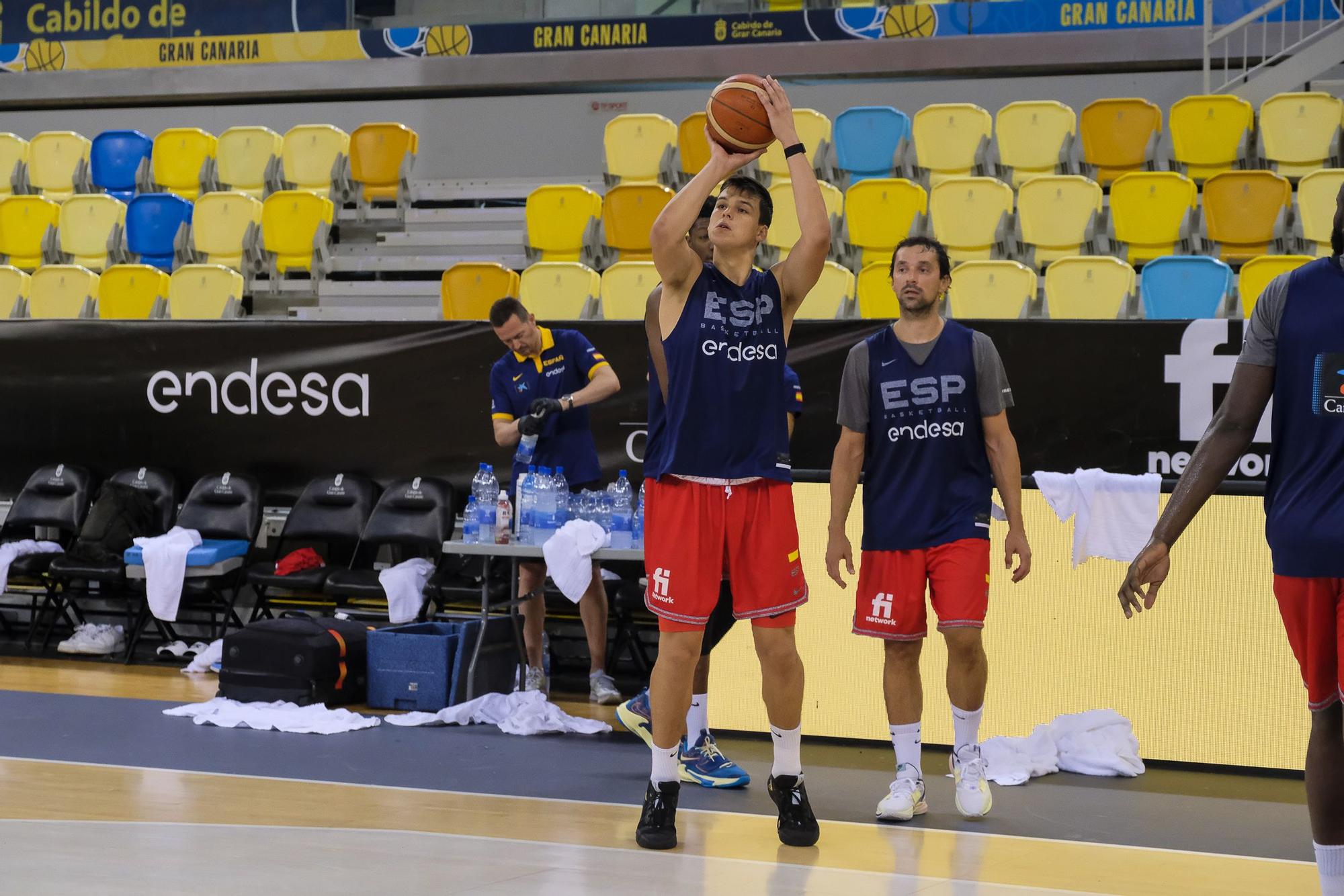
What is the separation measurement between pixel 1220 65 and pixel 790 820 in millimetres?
→ 9760

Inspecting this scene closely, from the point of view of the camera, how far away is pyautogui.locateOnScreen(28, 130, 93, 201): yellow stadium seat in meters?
12.9

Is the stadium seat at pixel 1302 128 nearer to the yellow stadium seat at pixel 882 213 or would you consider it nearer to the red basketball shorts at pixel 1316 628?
the yellow stadium seat at pixel 882 213

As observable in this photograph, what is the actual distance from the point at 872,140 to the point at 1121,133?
184 centimetres

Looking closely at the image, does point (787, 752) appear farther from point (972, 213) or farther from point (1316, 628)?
point (972, 213)

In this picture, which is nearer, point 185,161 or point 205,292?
point 205,292

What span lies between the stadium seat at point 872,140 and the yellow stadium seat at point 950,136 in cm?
24

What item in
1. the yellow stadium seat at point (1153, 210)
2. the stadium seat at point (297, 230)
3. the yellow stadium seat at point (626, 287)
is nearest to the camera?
the yellow stadium seat at point (626, 287)

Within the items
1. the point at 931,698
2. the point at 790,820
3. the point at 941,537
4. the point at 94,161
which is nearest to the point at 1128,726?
the point at 931,698

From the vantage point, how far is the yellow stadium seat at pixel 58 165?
42.4 ft

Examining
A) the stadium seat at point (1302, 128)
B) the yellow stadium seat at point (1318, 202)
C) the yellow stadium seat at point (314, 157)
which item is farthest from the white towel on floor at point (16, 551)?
the stadium seat at point (1302, 128)

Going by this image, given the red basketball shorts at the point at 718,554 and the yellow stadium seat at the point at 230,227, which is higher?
the yellow stadium seat at the point at 230,227

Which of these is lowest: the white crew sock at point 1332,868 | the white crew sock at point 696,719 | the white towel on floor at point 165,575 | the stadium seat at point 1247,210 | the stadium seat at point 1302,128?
the white crew sock at point 696,719

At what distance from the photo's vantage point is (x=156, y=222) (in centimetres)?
1175

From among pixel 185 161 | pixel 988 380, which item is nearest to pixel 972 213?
pixel 988 380
